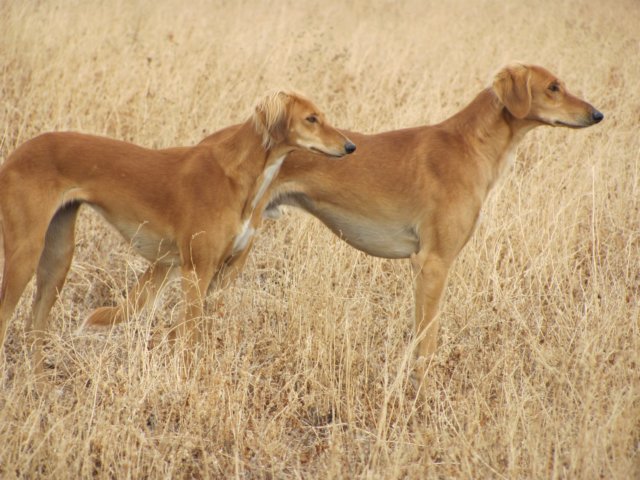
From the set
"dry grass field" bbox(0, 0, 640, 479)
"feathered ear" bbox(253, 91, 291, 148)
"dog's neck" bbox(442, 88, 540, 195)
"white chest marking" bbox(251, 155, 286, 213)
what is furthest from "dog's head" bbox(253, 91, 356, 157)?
"dry grass field" bbox(0, 0, 640, 479)

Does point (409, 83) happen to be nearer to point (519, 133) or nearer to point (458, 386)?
point (519, 133)

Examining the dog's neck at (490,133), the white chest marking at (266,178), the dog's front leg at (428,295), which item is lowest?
the dog's front leg at (428,295)

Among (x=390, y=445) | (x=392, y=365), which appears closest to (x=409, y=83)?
(x=392, y=365)

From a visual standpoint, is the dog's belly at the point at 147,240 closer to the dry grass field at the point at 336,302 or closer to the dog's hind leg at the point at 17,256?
the dry grass field at the point at 336,302

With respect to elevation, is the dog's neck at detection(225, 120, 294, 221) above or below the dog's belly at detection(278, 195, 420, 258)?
above

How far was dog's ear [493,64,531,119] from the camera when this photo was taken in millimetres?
5039

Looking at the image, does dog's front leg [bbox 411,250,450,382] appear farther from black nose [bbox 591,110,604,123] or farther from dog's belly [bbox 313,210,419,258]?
black nose [bbox 591,110,604,123]

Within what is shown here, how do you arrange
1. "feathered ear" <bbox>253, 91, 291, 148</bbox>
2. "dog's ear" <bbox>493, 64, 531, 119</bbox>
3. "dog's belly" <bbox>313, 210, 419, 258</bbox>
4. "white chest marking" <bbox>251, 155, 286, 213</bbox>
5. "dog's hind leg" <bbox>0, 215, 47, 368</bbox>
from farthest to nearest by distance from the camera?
"dog's belly" <bbox>313, 210, 419, 258</bbox> < "dog's ear" <bbox>493, 64, 531, 119</bbox> < "white chest marking" <bbox>251, 155, 286, 213</bbox> < "feathered ear" <bbox>253, 91, 291, 148</bbox> < "dog's hind leg" <bbox>0, 215, 47, 368</bbox>

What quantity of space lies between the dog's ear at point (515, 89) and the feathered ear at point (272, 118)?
4.20 feet

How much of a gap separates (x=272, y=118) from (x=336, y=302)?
1.14 metres

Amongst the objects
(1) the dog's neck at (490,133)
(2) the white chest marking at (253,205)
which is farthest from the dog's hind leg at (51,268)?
(1) the dog's neck at (490,133)

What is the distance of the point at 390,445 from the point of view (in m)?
4.26

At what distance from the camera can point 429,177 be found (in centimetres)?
509

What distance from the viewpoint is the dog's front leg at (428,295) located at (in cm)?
486
